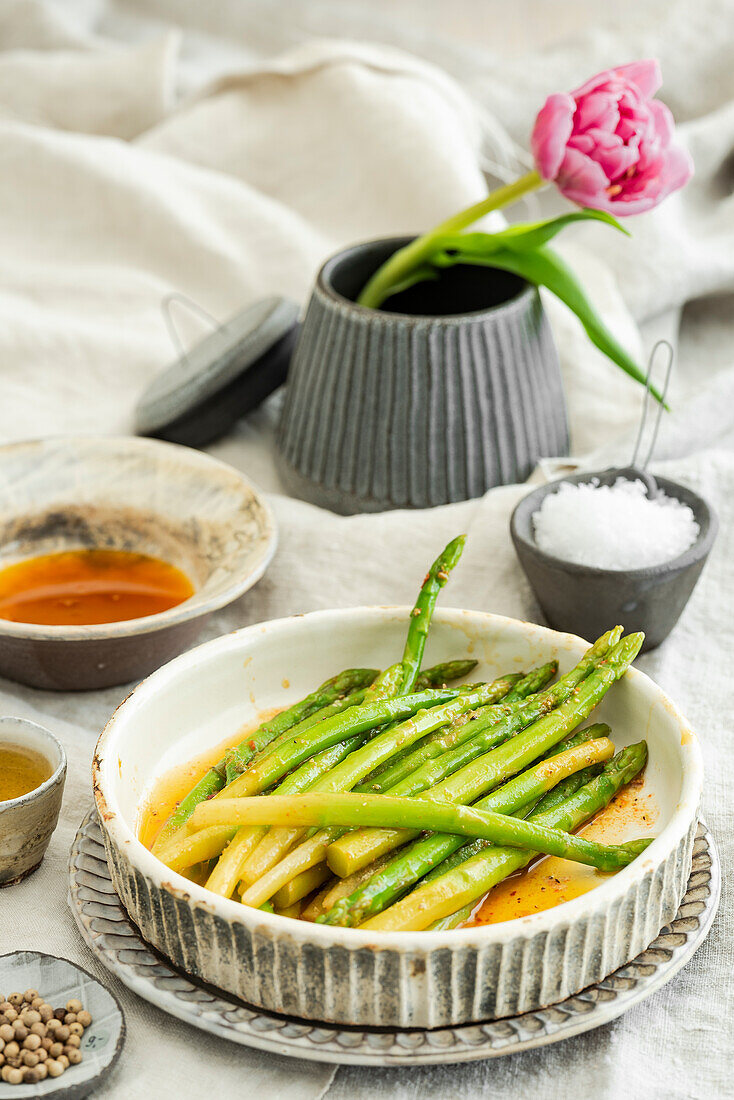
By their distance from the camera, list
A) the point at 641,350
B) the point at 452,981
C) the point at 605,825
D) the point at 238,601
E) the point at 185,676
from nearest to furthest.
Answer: the point at 452,981, the point at 605,825, the point at 185,676, the point at 238,601, the point at 641,350

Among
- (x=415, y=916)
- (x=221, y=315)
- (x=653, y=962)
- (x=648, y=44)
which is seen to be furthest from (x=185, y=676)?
(x=648, y=44)

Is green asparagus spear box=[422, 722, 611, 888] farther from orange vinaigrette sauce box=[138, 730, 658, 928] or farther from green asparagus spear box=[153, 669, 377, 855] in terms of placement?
green asparagus spear box=[153, 669, 377, 855]

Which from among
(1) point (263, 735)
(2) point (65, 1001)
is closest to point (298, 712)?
(1) point (263, 735)

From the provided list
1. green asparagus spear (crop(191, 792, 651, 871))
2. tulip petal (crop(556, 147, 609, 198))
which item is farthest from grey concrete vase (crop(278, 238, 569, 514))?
green asparagus spear (crop(191, 792, 651, 871))

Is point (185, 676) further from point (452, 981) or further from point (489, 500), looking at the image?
point (489, 500)

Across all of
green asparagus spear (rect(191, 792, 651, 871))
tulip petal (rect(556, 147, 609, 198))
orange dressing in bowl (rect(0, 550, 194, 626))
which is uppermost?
tulip petal (rect(556, 147, 609, 198))

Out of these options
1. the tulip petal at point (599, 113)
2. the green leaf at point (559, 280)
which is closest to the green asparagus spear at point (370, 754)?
the green leaf at point (559, 280)
